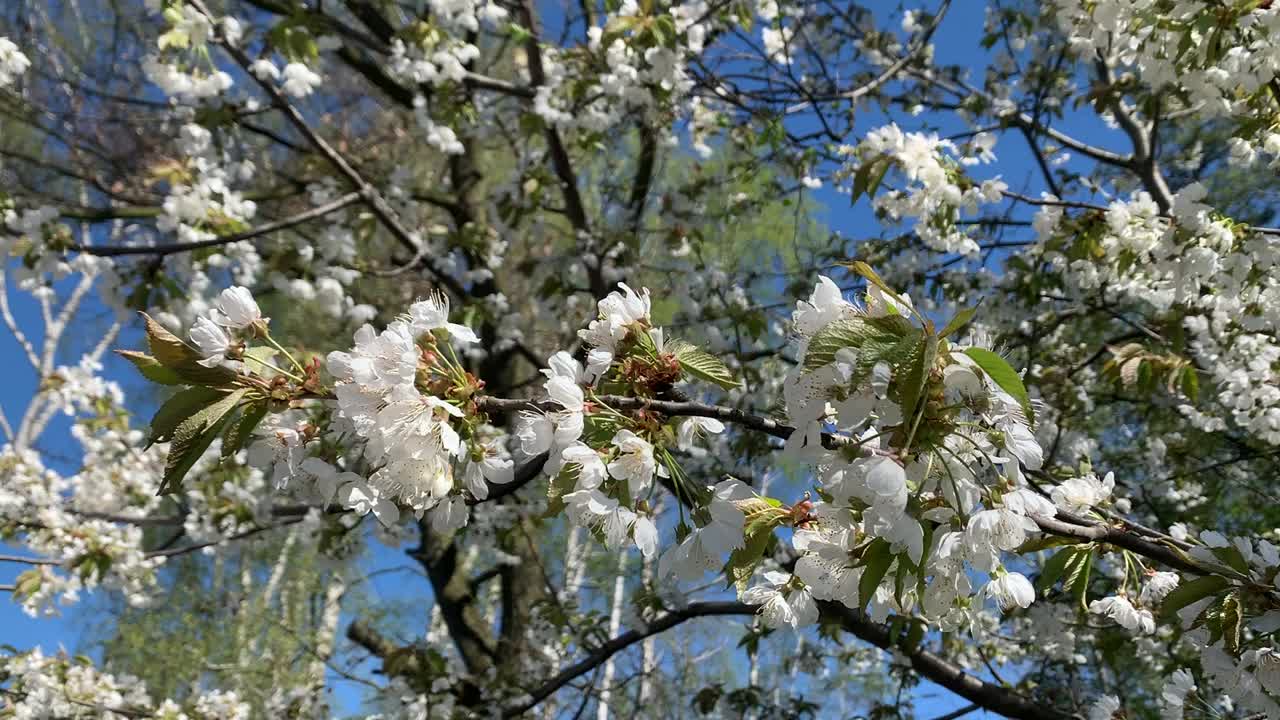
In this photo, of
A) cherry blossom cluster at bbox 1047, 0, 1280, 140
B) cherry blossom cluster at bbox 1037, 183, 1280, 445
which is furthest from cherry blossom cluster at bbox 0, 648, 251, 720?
cherry blossom cluster at bbox 1047, 0, 1280, 140

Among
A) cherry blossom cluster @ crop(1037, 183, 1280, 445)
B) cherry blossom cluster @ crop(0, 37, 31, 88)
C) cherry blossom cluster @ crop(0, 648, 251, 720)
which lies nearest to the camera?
cherry blossom cluster @ crop(1037, 183, 1280, 445)

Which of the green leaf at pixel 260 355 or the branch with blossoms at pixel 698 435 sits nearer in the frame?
the branch with blossoms at pixel 698 435

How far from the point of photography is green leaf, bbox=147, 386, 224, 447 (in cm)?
87

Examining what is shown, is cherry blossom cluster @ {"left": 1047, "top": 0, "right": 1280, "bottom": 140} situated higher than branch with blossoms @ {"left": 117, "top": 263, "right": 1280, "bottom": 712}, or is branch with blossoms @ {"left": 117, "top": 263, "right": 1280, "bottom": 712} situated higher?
cherry blossom cluster @ {"left": 1047, "top": 0, "right": 1280, "bottom": 140}

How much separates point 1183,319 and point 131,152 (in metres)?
7.59

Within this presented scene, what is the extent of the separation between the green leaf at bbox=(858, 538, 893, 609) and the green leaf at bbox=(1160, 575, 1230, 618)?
1.63ft

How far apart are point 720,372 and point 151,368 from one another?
0.64m

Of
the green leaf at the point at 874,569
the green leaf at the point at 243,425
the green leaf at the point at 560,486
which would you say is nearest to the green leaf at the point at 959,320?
the green leaf at the point at 874,569

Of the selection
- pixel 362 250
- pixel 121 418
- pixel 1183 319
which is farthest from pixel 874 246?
pixel 121 418

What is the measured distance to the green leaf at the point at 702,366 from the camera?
936 mm

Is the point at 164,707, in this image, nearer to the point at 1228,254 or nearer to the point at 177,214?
the point at 177,214

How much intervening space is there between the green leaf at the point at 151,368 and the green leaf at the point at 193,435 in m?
0.06

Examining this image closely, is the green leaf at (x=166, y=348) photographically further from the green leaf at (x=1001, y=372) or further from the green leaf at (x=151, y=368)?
the green leaf at (x=1001, y=372)

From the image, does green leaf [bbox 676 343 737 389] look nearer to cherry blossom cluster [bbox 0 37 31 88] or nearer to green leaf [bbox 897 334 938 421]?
green leaf [bbox 897 334 938 421]
